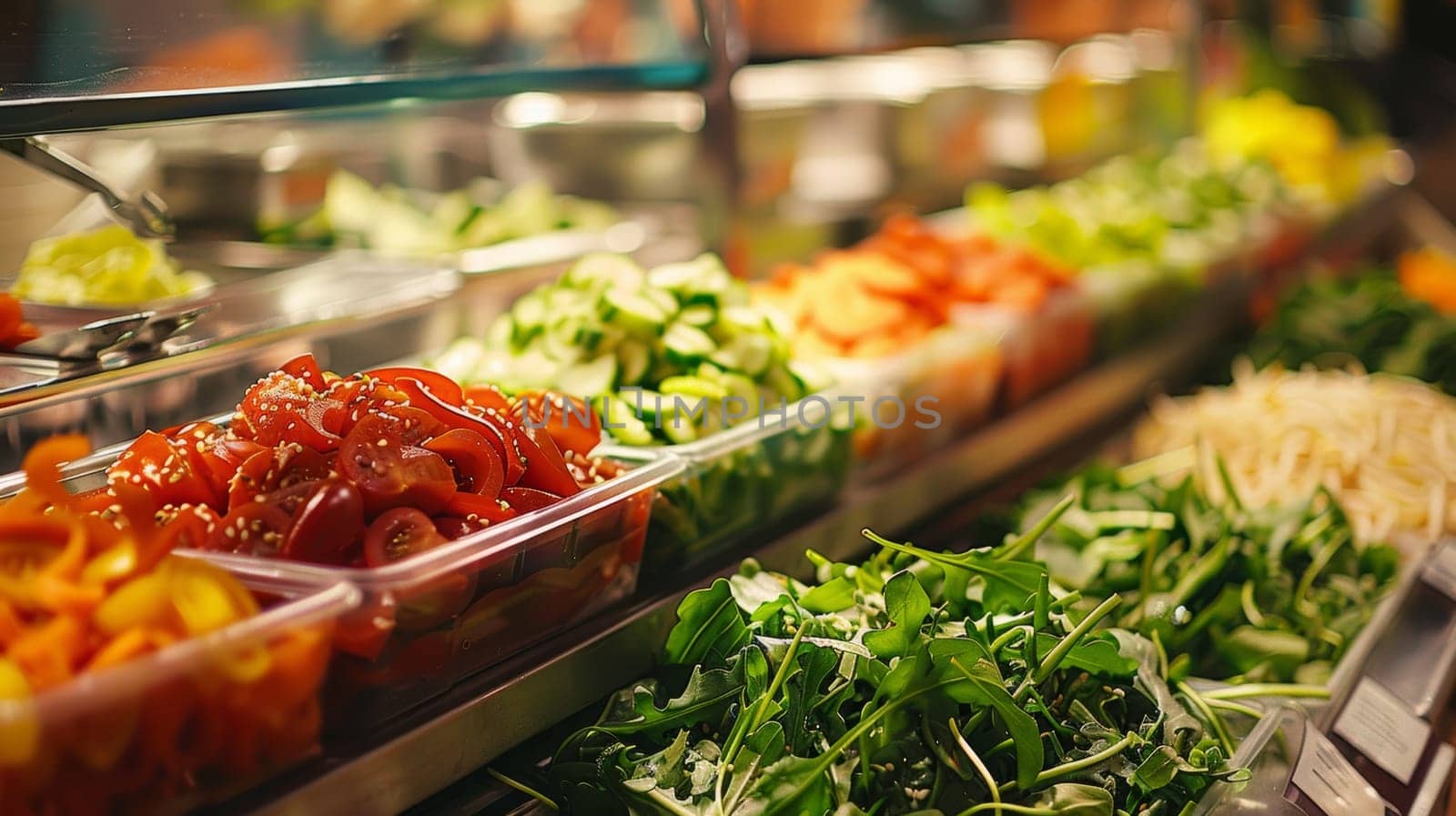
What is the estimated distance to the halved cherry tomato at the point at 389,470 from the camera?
1.22m

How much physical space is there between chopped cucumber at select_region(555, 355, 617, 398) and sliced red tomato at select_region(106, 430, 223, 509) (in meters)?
0.63

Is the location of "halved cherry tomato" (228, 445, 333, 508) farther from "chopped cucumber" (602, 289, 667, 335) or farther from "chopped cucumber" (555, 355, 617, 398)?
"chopped cucumber" (602, 289, 667, 335)

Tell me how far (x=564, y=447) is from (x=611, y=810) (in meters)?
0.48

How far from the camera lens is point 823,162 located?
386 centimetres

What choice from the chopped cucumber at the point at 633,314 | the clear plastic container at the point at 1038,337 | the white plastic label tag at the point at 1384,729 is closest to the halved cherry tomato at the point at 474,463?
the chopped cucumber at the point at 633,314

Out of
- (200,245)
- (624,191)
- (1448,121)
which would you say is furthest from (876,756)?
(1448,121)

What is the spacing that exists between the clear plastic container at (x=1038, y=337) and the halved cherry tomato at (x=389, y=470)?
1.49 meters

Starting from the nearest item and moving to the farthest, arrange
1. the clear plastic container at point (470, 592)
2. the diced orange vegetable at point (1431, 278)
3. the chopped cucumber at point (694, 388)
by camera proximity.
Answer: the clear plastic container at point (470, 592)
the chopped cucumber at point (694, 388)
the diced orange vegetable at point (1431, 278)

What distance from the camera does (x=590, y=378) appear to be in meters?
1.82

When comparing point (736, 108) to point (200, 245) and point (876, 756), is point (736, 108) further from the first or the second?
point (876, 756)

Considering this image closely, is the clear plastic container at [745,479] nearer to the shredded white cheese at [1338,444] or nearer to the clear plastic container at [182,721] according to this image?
the clear plastic container at [182,721]

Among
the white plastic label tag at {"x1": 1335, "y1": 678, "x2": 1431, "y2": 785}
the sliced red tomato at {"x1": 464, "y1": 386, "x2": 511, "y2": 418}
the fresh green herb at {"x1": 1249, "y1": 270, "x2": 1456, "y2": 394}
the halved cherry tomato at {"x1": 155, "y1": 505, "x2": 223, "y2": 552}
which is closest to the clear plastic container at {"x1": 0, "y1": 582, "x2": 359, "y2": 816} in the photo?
the halved cherry tomato at {"x1": 155, "y1": 505, "x2": 223, "y2": 552}

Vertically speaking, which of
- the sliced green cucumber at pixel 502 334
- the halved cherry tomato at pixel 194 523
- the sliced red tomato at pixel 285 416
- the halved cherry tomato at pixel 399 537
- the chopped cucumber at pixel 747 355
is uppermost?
the sliced red tomato at pixel 285 416

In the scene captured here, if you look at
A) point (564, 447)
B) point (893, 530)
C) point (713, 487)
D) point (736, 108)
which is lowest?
point (893, 530)
